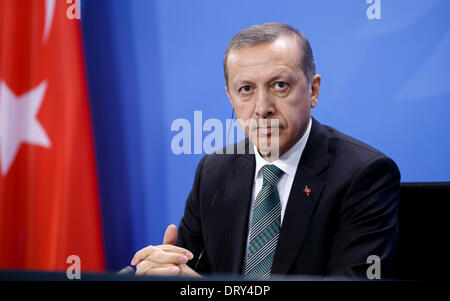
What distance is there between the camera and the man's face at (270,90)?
4.91 ft

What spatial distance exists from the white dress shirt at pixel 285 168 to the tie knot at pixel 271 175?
Answer: 13mm

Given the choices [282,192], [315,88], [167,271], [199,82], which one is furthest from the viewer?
[199,82]

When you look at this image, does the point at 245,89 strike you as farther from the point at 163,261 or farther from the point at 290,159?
the point at 163,261

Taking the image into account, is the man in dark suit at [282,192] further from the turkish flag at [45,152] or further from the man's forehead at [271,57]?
the turkish flag at [45,152]

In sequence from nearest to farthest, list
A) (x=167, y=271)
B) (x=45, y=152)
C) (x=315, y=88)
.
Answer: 1. (x=167, y=271)
2. (x=315, y=88)
3. (x=45, y=152)

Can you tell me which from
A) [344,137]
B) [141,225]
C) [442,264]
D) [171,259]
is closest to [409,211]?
[442,264]

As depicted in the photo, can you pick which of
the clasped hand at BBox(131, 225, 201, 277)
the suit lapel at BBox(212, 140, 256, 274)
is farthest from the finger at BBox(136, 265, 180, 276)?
the suit lapel at BBox(212, 140, 256, 274)

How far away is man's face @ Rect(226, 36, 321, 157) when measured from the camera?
59.0 inches

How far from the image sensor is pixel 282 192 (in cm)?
148

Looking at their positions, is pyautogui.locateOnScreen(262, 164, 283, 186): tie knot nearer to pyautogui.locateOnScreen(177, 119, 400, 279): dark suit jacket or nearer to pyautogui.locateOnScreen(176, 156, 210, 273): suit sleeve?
pyautogui.locateOnScreen(177, 119, 400, 279): dark suit jacket

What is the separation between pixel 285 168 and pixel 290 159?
0.05 m

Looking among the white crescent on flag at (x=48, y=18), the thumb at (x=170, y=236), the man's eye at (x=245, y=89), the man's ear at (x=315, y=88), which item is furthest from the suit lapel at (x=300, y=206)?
the white crescent on flag at (x=48, y=18)

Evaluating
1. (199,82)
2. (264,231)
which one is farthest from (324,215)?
(199,82)

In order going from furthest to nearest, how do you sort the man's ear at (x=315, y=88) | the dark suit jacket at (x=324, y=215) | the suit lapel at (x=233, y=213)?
the man's ear at (x=315, y=88), the suit lapel at (x=233, y=213), the dark suit jacket at (x=324, y=215)
